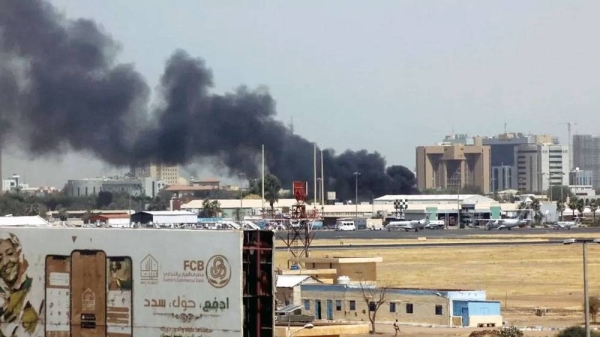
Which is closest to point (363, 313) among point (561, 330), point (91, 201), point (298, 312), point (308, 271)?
point (308, 271)

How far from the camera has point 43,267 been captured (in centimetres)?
2677

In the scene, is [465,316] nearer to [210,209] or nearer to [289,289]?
[289,289]

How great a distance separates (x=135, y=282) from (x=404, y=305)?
2911 centimetres

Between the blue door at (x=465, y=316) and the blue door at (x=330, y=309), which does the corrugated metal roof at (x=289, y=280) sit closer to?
the blue door at (x=330, y=309)

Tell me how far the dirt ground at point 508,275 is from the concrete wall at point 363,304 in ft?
5.13

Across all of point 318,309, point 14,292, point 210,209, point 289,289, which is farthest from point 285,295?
point 210,209

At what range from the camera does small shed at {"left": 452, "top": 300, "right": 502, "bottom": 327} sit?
5162 cm

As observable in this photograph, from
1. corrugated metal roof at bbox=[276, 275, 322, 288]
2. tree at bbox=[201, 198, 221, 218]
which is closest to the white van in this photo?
tree at bbox=[201, 198, 221, 218]

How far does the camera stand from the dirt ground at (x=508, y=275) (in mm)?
53781

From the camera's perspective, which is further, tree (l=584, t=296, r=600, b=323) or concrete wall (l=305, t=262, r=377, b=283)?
concrete wall (l=305, t=262, r=377, b=283)

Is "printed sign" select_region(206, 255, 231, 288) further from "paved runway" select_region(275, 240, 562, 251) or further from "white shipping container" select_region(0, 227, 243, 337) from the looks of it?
"paved runway" select_region(275, 240, 562, 251)

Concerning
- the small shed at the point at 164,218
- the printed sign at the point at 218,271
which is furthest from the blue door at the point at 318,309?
the small shed at the point at 164,218

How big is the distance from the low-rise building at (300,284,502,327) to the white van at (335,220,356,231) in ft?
371

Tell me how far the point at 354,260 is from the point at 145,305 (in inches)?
1443
